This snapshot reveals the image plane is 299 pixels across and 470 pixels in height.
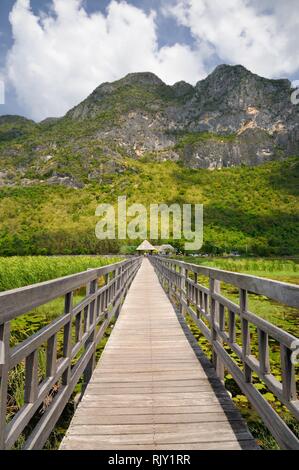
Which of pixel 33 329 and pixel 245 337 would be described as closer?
pixel 245 337

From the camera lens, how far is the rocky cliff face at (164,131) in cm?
13650

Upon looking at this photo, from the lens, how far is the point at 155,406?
3.06 metres

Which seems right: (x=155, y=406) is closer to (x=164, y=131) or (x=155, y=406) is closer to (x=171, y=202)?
(x=171, y=202)

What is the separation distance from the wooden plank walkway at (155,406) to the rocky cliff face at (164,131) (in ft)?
397

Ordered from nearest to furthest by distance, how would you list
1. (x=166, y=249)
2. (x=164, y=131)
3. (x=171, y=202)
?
(x=166, y=249), (x=171, y=202), (x=164, y=131)

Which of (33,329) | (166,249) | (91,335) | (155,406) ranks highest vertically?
(166,249)

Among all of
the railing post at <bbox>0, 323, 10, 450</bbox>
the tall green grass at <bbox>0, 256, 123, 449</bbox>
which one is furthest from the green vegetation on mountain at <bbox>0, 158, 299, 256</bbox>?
the railing post at <bbox>0, 323, 10, 450</bbox>

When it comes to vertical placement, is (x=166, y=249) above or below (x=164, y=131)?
below

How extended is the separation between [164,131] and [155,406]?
17584 cm

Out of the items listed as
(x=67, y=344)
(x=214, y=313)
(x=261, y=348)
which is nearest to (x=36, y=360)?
(x=67, y=344)

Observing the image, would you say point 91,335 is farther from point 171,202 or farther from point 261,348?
point 171,202

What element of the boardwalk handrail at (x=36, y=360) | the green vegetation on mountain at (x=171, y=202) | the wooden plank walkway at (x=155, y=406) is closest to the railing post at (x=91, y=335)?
the wooden plank walkway at (x=155, y=406)

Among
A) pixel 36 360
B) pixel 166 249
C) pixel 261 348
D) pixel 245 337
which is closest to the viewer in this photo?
pixel 36 360

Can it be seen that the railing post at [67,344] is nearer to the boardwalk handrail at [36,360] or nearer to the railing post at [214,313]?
the boardwalk handrail at [36,360]
